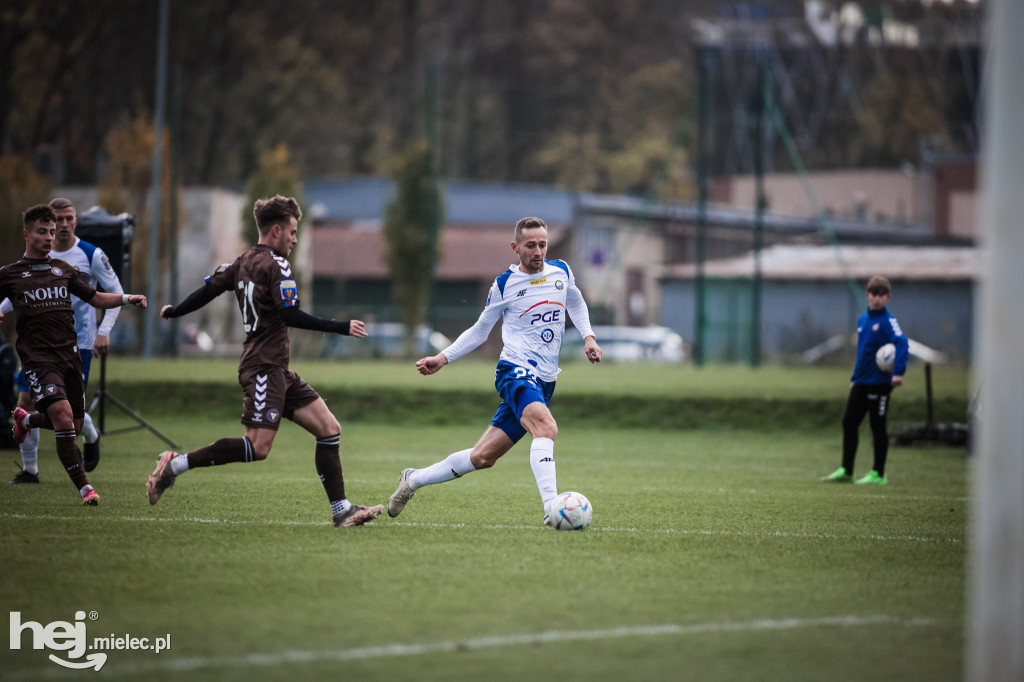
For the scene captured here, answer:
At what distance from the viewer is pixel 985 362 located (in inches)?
173

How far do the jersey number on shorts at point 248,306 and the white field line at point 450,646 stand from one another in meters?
3.38

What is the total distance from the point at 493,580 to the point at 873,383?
7.47m

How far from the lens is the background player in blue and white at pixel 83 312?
10.8 meters

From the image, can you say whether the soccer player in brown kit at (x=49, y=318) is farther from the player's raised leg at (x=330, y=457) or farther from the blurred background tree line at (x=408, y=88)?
the blurred background tree line at (x=408, y=88)

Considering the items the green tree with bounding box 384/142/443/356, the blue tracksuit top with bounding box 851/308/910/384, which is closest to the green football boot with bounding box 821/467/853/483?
the blue tracksuit top with bounding box 851/308/910/384

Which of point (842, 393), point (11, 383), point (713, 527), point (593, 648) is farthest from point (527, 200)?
point (593, 648)

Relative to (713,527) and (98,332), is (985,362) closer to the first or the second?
(713,527)

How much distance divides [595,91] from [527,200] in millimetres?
15271

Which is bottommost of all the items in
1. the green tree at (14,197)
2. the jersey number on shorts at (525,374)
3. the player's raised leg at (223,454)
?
the player's raised leg at (223,454)

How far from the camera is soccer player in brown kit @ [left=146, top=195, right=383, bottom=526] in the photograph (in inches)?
325

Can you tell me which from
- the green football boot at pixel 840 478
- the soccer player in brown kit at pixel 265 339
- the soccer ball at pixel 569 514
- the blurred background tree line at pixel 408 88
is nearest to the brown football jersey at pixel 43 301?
the soccer player in brown kit at pixel 265 339

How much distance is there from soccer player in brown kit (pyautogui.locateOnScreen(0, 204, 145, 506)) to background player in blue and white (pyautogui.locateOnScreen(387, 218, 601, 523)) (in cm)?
251

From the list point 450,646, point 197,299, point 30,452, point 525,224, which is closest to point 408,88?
point 30,452

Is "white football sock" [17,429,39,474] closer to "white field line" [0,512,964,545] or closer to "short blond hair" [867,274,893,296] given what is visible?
"white field line" [0,512,964,545]
